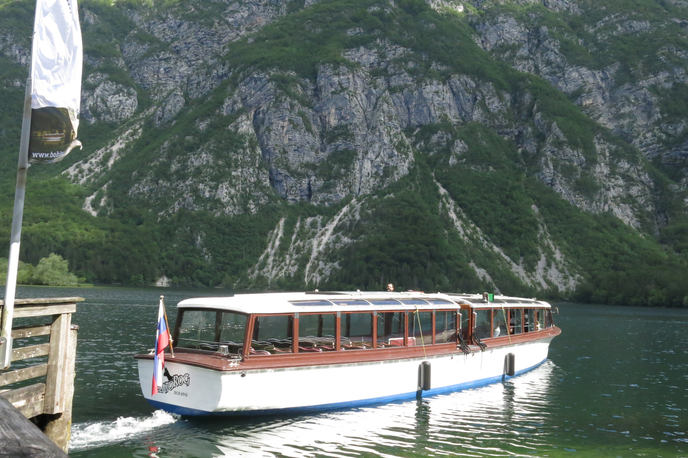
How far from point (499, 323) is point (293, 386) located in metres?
15.3

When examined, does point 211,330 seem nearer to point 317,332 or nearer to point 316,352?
point 316,352

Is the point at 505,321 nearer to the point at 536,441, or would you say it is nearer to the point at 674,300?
the point at 536,441

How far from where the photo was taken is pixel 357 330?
26.0 meters

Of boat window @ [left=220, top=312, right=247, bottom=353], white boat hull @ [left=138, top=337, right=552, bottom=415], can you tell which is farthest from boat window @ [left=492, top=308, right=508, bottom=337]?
boat window @ [left=220, top=312, right=247, bottom=353]

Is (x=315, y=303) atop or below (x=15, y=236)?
below

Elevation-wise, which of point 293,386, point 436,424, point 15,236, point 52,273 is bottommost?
point 436,424

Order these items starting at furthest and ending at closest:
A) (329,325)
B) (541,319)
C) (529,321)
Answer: (541,319)
(529,321)
(329,325)

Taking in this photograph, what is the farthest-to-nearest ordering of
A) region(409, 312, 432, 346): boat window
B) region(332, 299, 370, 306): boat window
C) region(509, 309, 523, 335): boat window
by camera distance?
region(509, 309, 523, 335): boat window → region(409, 312, 432, 346): boat window → region(332, 299, 370, 306): boat window

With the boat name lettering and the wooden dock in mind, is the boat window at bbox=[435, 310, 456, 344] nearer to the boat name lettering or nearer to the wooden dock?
the boat name lettering

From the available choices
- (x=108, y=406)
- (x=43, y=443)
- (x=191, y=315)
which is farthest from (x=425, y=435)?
(x=43, y=443)

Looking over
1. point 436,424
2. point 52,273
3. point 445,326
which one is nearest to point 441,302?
point 445,326

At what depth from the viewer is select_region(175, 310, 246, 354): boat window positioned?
20547 mm

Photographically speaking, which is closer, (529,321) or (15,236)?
(15,236)

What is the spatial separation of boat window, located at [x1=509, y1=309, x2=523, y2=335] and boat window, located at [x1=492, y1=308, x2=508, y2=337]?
3.47ft
